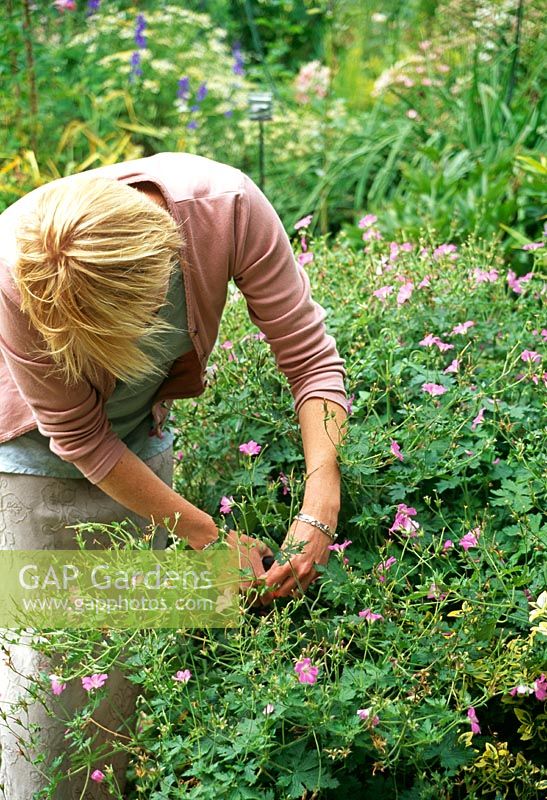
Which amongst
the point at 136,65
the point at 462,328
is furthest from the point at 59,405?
the point at 136,65

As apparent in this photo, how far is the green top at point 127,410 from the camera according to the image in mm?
1758

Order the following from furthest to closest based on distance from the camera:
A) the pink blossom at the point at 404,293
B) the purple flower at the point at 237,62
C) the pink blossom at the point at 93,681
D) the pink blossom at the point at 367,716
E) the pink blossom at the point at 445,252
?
the purple flower at the point at 237,62 < the pink blossom at the point at 445,252 < the pink blossom at the point at 404,293 < the pink blossom at the point at 93,681 < the pink blossom at the point at 367,716

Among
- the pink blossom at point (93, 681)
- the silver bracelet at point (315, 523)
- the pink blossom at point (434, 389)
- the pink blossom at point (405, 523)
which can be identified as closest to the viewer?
the pink blossom at point (93, 681)

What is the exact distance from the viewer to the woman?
1.49m

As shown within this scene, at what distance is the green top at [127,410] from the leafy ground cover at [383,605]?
0.65 feet

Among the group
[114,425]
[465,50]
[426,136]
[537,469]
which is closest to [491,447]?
[537,469]

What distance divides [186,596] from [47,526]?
0.50 meters

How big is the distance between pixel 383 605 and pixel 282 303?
627 millimetres

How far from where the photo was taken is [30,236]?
4.90 ft

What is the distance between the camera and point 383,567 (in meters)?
1.63

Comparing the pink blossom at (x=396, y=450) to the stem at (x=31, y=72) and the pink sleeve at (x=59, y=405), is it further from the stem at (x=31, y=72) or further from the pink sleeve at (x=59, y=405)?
the stem at (x=31, y=72)

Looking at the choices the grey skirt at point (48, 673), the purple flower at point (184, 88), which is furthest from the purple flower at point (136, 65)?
the grey skirt at point (48, 673)

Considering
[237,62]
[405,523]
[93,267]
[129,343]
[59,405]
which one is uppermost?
[93,267]

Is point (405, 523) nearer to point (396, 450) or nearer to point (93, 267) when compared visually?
point (396, 450)
